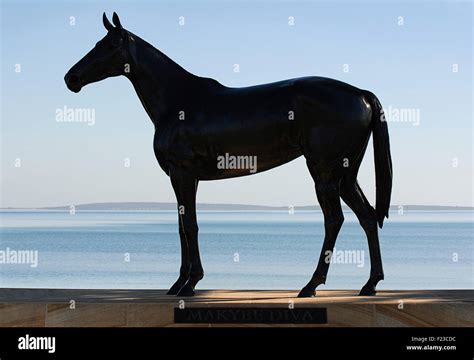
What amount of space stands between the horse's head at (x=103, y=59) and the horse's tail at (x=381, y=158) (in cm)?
228

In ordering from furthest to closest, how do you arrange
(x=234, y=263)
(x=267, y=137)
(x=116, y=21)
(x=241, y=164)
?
1. (x=234, y=263)
2. (x=116, y=21)
3. (x=241, y=164)
4. (x=267, y=137)

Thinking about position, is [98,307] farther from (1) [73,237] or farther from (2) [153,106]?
(1) [73,237]

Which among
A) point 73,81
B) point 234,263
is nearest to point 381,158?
point 73,81

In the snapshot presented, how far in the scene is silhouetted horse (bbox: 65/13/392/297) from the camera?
7.25 m

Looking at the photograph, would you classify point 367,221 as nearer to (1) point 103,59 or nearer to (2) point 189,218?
(2) point 189,218

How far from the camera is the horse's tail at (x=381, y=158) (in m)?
7.39

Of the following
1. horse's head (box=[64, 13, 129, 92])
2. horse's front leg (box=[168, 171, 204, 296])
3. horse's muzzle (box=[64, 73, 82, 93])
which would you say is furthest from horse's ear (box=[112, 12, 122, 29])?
horse's front leg (box=[168, 171, 204, 296])

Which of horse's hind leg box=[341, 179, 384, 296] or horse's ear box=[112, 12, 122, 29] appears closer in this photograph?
horse's hind leg box=[341, 179, 384, 296]

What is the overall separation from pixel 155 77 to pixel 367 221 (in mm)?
2346

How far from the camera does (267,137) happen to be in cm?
741

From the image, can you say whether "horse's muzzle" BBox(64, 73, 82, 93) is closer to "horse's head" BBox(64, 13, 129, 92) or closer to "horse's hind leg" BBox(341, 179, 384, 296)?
"horse's head" BBox(64, 13, 129, 92)
